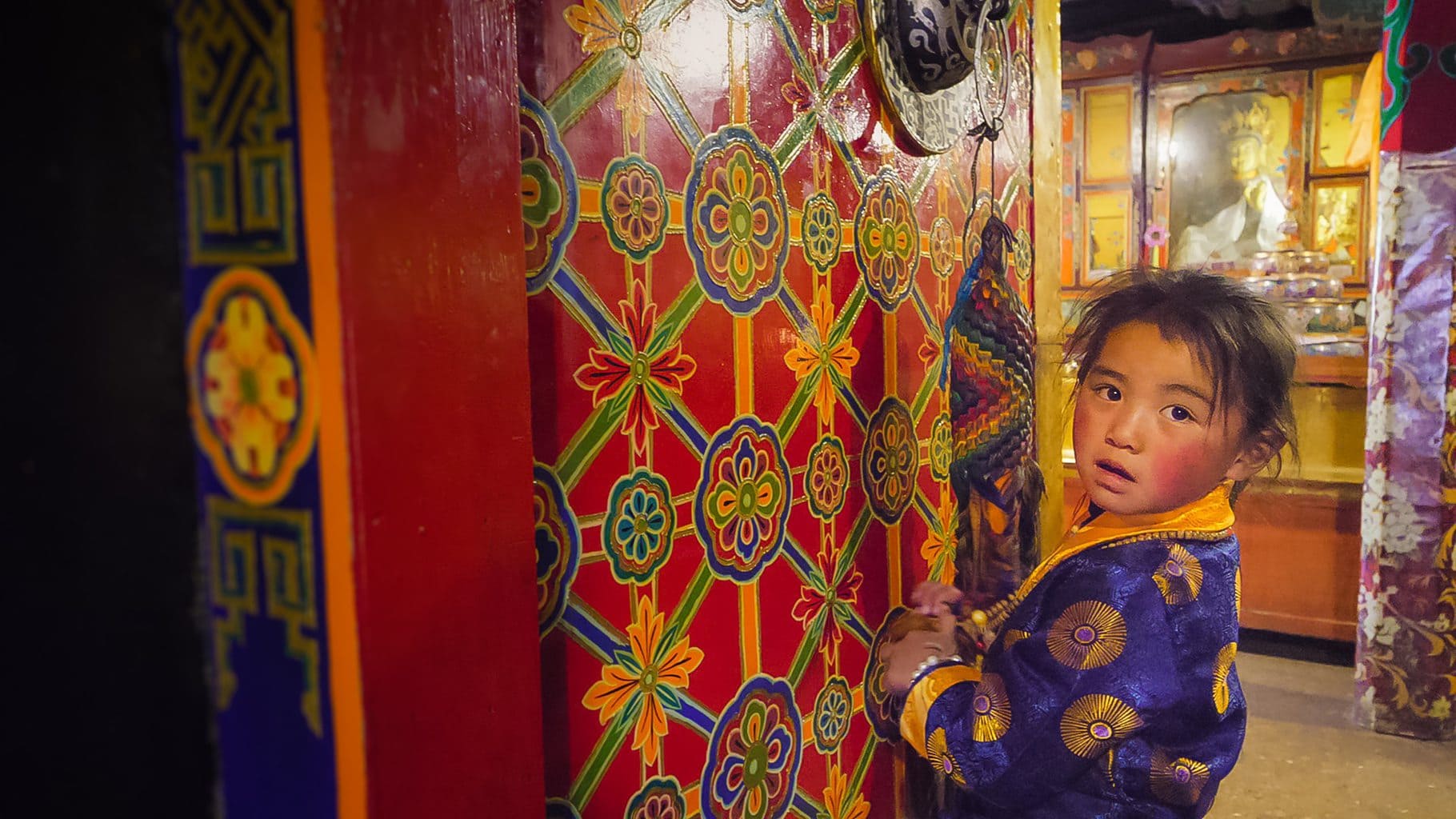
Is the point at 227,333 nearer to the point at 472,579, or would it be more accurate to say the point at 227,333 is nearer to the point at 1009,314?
the point at 472,579

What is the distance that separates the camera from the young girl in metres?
1.16

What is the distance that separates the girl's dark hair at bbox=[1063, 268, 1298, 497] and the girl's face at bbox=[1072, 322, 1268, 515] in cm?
2

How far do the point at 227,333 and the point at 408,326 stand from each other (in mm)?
120

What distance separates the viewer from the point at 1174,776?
117cm

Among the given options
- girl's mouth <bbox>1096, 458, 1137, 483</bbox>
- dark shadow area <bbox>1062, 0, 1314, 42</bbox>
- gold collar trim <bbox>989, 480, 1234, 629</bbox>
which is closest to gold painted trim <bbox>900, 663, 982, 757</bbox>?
gold collar trim <bbox>989, 480, 1234, 629</bbox>

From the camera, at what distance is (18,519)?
64 centimetres

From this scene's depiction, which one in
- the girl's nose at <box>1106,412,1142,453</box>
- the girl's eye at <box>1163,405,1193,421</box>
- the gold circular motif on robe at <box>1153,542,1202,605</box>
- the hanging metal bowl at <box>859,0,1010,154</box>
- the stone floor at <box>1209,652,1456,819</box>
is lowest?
the stone floor at <box>1209,652,1456,819</box>

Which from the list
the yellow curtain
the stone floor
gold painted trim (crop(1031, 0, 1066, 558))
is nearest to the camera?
gold painted trim (crop(1031, 0, 1066, 558))

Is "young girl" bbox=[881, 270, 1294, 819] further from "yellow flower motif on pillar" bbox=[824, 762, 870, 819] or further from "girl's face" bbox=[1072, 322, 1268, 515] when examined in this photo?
"yellow flower motif on pillar" bbox=[824, 762, 870, 819]

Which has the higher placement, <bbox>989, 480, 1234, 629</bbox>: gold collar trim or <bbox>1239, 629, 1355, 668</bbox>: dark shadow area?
<bbox>989, 480, 1234, 629</bbox>: gold collar trim

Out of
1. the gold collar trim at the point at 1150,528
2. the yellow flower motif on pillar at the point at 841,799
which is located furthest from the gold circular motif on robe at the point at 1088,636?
the yellow flower motif on pillar at the point at 841,799

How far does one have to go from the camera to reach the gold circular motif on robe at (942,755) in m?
1.24

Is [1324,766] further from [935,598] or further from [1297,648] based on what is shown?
[935,598]

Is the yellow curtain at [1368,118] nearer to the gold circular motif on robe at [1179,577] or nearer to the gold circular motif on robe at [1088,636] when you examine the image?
the gold circular motif on robe at [1179,577]
